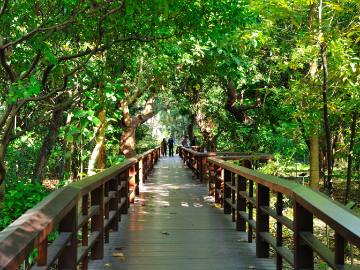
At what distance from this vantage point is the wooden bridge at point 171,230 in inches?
80.9

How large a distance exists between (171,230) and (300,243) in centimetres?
297

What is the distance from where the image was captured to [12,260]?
1.40m

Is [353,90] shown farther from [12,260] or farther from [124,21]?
[12,260]

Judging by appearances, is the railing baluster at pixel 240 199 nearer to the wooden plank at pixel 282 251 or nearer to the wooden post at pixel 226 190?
the wooden post at pixel 226 190

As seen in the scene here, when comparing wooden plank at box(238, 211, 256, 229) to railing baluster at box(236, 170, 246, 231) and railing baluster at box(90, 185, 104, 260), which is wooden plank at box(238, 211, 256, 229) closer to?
railing baluster at box(236, 170, 246, 231)

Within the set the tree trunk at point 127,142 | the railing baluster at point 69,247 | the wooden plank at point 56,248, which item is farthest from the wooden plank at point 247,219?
the tree trunk at point 127,142

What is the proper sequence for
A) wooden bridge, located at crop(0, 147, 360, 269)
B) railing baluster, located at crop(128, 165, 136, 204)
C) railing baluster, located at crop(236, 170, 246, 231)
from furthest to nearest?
railing baluster, located at crop(128, 165, 136, 204)
railing baluster, located at crop(236, 170, 246, 231)
wooden bridge, located at crop(0, 147, 360, 269)

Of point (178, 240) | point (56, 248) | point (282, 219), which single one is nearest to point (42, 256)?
point (56, 248)

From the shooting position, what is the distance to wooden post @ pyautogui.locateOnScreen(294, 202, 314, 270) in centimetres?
299

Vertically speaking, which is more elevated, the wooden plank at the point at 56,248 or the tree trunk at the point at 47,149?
the tree trunk at the point at 47,149

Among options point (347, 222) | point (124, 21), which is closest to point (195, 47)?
point (124, 21)

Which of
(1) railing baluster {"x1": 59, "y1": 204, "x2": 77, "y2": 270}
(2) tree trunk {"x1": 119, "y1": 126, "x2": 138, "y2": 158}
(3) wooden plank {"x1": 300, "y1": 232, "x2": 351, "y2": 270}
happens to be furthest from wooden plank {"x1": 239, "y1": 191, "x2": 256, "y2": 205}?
(2) tree trunk {"x1": 119, "y1": 126, "x2": 138, "y2": 158}

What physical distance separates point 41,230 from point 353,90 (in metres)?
5.44

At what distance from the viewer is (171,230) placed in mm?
5656
